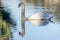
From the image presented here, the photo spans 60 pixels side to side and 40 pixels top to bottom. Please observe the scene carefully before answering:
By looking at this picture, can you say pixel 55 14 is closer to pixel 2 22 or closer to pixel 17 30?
pixel 17 30

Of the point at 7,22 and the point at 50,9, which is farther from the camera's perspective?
the point at 50,9

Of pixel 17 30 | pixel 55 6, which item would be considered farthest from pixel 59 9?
pixel 17 30

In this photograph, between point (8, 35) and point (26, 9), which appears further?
point (26, 9)

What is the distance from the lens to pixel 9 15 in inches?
83.6

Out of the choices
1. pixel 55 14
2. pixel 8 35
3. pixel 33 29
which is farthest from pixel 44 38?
pixel 8 35

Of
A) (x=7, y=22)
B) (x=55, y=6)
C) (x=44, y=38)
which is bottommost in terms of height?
(x=44, y=38)

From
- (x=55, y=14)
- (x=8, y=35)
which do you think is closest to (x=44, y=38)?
(x=55, y=14)

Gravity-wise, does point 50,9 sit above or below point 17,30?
above

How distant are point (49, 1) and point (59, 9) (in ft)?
0.57

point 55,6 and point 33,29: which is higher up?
point 55,6

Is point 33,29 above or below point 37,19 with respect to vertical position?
below

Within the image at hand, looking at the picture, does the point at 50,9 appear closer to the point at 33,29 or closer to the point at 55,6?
the point at 55,6

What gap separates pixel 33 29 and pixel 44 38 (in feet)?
0.55

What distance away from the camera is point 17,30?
2.14 meters
